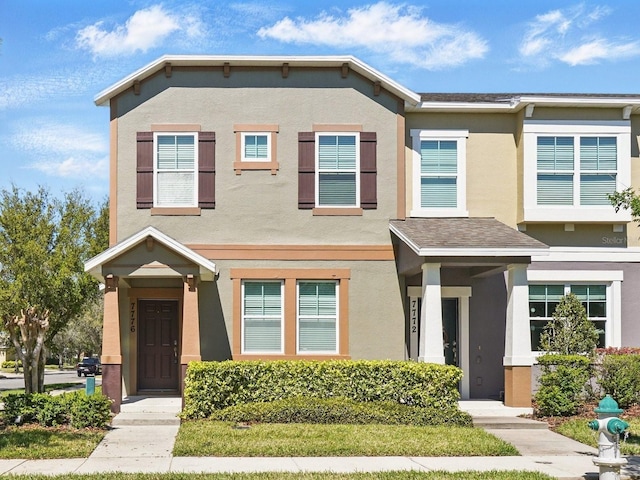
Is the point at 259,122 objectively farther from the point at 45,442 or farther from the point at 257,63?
the point at 45,442

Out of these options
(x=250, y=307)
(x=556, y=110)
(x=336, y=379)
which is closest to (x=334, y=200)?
(x=250, y=307)

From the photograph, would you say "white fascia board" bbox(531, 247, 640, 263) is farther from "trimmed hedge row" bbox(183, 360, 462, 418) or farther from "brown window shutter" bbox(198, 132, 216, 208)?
"brown window shutter" bbox(198, 132, 216, 208)

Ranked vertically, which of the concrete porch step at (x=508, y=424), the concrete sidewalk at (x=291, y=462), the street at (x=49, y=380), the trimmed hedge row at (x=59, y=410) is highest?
the trimmed hedge row at (x=59, y=410)

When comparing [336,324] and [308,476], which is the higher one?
[336,324]

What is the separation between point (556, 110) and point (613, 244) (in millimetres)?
3400

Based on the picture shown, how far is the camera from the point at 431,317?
16891mm

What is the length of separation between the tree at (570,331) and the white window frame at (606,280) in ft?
1.81

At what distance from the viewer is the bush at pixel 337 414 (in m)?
15.1

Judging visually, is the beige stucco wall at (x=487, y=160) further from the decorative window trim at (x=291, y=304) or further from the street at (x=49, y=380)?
the street at (x=49, y=380)

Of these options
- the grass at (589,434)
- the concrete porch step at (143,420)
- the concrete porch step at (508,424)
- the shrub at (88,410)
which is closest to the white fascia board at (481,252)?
the concrete porch step at (508,424)

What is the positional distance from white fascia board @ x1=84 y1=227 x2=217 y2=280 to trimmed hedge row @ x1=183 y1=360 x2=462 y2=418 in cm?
214

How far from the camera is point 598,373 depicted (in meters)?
17.3

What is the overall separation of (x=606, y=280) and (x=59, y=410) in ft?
40.6

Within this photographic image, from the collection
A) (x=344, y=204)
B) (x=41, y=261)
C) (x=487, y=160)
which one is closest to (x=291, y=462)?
(x=344, y=204)
